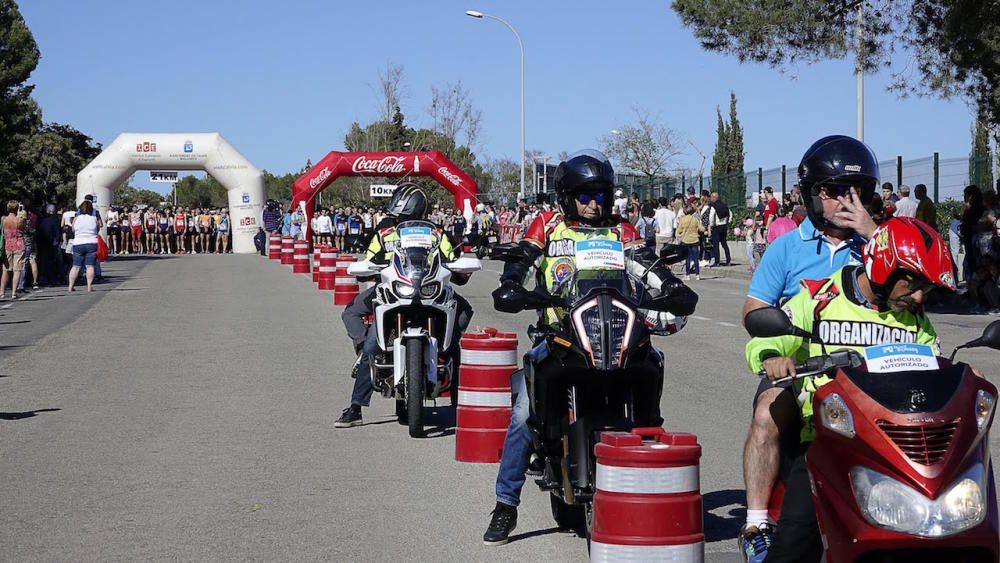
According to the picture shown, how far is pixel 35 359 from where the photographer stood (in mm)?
15625

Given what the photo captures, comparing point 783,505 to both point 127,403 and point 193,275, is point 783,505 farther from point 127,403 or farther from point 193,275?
point 193,275

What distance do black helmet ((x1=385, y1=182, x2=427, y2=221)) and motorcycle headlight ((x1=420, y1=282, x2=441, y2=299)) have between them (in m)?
0.66

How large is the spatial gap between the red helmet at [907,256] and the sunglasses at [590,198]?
2.30m

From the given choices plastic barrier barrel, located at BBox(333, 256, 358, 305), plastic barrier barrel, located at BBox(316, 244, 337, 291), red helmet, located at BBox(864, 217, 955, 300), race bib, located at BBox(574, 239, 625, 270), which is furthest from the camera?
plastic barrier barrel, located at BBox(316, 244, 337, 291)

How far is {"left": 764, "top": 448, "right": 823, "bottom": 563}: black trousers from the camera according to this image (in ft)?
15.0

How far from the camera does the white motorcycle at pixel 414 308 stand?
9.95 metres

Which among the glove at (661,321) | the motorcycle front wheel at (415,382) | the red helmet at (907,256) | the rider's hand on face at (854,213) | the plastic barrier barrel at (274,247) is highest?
the rider's hand on face at (854,213)

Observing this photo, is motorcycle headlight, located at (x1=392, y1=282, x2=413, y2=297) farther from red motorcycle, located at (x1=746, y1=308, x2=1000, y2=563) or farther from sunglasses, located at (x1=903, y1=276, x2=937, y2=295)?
red motorcycle, located at (x1=746, y1=308, x2=1000, y2=563)

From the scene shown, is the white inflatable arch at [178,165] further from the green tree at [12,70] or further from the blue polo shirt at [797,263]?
the blue polo shirt at [797,263]

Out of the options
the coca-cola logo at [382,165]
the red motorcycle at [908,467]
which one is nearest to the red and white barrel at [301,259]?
the coca-cola logo at [382,165]

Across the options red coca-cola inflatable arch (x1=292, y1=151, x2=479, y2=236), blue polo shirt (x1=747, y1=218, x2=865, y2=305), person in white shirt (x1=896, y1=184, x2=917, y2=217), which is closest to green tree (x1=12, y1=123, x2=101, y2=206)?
red coca-cola inflatable arch (x1=292, y1=151, x2=479, y2=236)

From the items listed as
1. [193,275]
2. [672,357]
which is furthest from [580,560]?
[193,275]

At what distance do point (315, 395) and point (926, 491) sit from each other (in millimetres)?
8900

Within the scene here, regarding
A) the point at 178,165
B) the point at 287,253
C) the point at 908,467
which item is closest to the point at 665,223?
the point at 287,253
